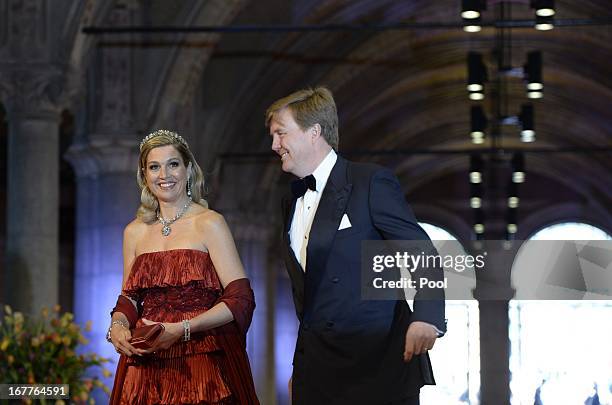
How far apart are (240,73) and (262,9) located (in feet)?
4.45

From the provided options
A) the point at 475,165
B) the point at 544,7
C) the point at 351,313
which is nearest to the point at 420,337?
the point at 351,313

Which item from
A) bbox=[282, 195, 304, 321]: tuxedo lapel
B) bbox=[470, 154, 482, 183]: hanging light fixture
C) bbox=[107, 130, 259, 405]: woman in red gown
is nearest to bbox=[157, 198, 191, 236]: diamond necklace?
bbox=[107, 130, 259, 405]: woman in red gown

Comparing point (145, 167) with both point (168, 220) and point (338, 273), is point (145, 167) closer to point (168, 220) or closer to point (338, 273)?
point (168, 220)

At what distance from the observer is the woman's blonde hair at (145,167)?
232 inches

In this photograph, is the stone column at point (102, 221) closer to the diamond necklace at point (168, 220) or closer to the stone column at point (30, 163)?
the stone column at point (30, 163)

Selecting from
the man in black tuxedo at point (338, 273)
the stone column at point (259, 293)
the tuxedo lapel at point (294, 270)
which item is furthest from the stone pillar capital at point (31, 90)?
the stone column at point (259, 293)

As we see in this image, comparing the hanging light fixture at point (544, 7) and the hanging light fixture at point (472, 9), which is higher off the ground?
the hanging light fixture at point (544, 7)

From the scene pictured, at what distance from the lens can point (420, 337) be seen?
489 centimetres

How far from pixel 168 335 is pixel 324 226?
2.75 feet

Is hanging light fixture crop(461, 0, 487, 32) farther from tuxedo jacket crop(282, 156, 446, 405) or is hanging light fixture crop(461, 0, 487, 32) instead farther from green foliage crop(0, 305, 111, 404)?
tuxedo jacket crop(282, 156, 446, 405)

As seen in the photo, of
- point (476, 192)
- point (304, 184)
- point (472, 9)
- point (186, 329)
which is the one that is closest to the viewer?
point (304, 184)

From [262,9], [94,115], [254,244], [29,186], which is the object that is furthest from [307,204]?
[254,244]

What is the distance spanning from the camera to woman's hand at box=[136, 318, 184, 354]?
5.55 m

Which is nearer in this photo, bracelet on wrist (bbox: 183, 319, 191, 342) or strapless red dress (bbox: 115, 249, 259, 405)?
bracelet on wrist (bbox: 183, 319, 191, 342)
